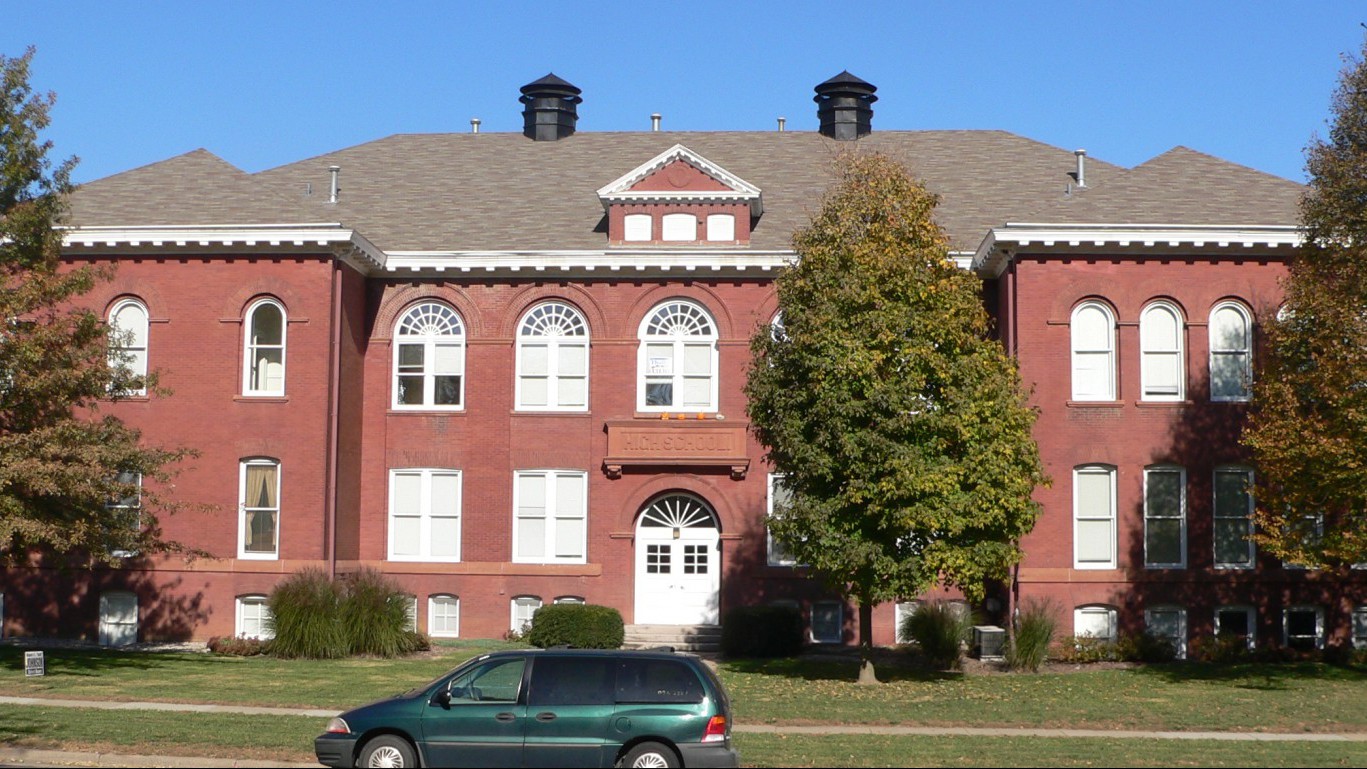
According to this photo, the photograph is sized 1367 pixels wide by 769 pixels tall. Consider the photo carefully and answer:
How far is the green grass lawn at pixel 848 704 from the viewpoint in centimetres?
1672

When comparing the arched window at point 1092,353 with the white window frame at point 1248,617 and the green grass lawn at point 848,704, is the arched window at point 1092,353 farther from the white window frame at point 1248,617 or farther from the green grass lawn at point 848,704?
the green grass lawn at point 848,704

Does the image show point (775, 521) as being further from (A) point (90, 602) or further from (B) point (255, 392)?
(A) point (90, 602)

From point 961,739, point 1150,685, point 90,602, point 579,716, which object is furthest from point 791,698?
point 90,602

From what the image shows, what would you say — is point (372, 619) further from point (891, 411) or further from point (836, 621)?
point (891, 411)

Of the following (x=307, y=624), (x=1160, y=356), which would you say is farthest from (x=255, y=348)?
(x=1160, y=356)

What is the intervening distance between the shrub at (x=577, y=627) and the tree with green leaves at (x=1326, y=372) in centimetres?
1231

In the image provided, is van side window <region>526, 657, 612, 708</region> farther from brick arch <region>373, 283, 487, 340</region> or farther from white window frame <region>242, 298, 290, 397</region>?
brick arch <region>373, 283, 487, 340</region>

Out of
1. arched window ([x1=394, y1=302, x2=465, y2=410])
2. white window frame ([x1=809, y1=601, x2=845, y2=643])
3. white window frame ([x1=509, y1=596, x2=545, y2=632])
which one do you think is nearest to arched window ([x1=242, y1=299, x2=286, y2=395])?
arched window ([x1=394, y1=302, x2=465, y2=410])

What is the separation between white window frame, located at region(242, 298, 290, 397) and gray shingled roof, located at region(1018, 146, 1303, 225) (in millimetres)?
15918

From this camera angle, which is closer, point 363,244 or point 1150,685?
point 1150,685

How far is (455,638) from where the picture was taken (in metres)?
32.0

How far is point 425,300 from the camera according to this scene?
33344 mm

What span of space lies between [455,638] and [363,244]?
28.7ft

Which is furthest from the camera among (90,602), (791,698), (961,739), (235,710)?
(90,602)
